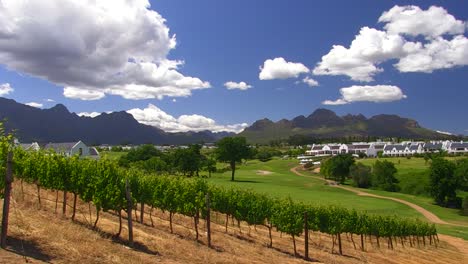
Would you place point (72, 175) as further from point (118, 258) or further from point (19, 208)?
point (118, 258)

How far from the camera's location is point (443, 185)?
80812 millimetres

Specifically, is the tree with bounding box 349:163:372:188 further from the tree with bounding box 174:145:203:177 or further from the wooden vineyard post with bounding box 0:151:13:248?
the wooden vineyard post with bounding box 0:151:13:248

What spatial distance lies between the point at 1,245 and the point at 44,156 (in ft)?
34.2

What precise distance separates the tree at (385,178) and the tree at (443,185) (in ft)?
45.5

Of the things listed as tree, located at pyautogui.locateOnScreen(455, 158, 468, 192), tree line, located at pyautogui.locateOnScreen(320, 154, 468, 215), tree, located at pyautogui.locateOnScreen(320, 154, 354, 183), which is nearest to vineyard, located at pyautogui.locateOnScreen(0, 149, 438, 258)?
tree line, located at pyautogui.locateOnScreen(320, 154, 468, 215)

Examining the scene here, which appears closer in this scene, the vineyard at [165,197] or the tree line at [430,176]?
the vineyard at [165,197]

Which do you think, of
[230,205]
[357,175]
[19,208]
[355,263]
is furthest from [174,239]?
[357,175]

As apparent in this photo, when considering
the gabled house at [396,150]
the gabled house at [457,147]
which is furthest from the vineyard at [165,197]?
the gabled house at [457,147]

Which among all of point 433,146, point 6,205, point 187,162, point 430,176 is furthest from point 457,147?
point 6,205

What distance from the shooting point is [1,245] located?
12422mm

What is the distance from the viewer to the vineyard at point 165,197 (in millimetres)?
18969

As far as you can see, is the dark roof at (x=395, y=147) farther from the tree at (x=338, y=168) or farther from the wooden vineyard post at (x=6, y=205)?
the wooden vineyard post at (x=6, y=205)

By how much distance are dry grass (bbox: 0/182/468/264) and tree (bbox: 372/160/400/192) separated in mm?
66849

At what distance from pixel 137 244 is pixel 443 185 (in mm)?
79259
